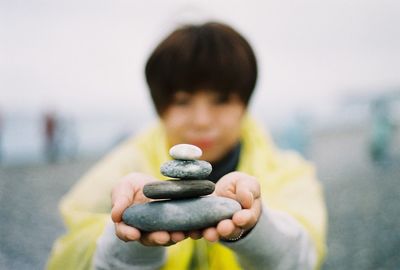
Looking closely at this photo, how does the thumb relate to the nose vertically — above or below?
below

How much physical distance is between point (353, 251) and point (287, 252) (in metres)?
4.76

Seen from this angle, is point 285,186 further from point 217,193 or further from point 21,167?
point 21,167

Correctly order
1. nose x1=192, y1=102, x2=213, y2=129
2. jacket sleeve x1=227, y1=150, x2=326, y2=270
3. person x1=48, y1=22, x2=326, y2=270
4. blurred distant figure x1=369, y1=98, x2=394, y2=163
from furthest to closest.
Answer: blurred distant figure x1=369, y1=98, x2=394, y2=163
nose x1=192, y1=102, x2=213, y2=129
person x1=48, y1=22, x2=326, y2=270
jacket sleeve x1=227, y1=150, x2=326, y2=270

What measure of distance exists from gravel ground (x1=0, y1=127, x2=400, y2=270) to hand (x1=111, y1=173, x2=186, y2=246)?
15.0 ft

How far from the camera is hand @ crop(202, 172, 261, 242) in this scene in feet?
4.35

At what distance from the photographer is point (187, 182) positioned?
141 centimetres

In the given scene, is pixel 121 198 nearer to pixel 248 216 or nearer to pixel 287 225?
pixel 248 216

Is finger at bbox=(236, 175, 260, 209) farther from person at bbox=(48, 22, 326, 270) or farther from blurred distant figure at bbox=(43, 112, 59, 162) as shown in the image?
blurred distant figure at bbox=(43, 112, 59, 162)

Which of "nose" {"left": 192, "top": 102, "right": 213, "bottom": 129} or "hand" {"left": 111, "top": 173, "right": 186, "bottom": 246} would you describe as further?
"nose" {"left": 192, "top": 102, "right": 213, "bottom": 129}

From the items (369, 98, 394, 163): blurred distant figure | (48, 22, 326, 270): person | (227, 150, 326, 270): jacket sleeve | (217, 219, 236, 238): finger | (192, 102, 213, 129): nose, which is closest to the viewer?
(217, 219, 236, 238): finger

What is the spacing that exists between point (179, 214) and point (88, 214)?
962 mm

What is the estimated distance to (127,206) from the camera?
139cm

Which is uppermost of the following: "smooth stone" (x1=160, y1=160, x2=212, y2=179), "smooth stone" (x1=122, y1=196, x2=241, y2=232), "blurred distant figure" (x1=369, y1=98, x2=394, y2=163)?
"smooth stone" (x1=160, y1=160, x2=212, y2=179)

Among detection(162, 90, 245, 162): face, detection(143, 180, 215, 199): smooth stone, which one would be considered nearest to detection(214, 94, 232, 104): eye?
detection(162, 90, 245, 162): face
